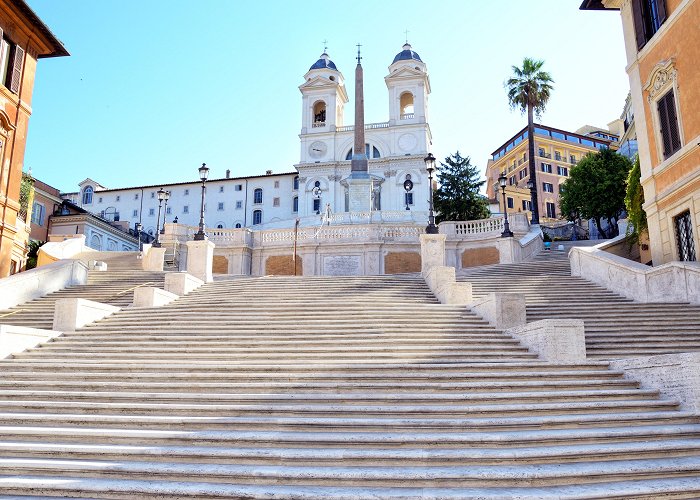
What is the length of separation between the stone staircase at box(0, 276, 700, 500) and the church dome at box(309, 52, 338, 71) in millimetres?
68087

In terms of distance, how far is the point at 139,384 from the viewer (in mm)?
8914

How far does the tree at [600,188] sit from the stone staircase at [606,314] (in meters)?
25.0

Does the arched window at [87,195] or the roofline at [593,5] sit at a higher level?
the arched window at [87,195]

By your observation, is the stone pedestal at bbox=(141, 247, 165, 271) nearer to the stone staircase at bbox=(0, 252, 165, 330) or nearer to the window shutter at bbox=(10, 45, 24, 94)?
the stone staircase at bbox=(0, 252, 165, 330)

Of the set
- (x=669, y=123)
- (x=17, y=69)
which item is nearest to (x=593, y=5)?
(x=669, y=123)

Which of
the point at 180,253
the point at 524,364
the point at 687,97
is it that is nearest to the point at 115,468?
the point at 524,364

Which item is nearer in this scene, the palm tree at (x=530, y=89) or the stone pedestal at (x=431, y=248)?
the stone pedestal at (x=431, y=248)

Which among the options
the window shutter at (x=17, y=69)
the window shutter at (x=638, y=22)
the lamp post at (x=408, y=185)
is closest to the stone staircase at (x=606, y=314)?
the window shutter at (x=638, y=22)

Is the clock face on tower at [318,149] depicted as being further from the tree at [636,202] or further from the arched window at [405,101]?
the tree at [636,202]

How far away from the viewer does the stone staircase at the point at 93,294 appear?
14748 mm

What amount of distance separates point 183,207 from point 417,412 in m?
75.0

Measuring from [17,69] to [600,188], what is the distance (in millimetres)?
36982

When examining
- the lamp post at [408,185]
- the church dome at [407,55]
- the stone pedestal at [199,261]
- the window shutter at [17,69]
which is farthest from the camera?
the church dome at [407,55]

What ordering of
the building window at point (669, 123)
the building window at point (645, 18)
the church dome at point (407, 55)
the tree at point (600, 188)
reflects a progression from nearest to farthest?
1. the building window at point (669, 123)
2. the building window at point (645, 18)
3. the tree at point (600, 188)
4. the church dome at point (407, 55)
